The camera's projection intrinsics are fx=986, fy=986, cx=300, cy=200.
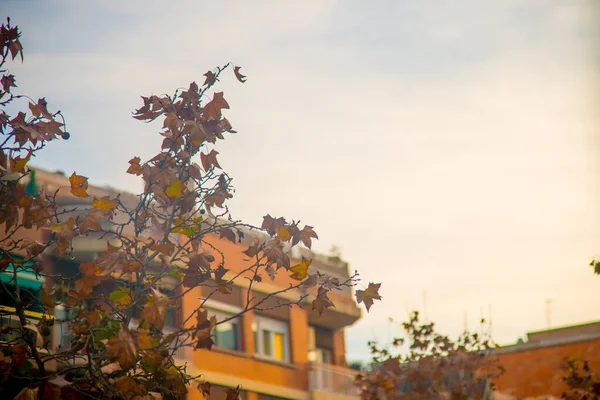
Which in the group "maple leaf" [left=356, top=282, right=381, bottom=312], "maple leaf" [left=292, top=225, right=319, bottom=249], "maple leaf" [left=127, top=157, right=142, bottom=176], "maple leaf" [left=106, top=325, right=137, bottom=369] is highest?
"maple leaf" [left=127, top=157, right=142, bottom=176]

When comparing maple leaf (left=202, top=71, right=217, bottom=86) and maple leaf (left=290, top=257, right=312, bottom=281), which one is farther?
maple leaf (left=202, top=71, right=217, bottom=86)

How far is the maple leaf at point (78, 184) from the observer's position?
8570mm

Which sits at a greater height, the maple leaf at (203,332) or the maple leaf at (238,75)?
the maple leaf at (238,75)

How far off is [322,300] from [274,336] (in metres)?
22.3

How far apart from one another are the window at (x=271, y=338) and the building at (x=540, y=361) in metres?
12.5

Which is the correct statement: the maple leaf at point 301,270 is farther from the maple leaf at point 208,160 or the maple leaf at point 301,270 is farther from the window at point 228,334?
the window at point 228,334

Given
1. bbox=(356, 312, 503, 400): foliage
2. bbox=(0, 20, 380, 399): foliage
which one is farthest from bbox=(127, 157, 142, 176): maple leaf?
bbox=(356, 312, 503, 400): foliage

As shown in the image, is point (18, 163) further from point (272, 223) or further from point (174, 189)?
point (272, 223)

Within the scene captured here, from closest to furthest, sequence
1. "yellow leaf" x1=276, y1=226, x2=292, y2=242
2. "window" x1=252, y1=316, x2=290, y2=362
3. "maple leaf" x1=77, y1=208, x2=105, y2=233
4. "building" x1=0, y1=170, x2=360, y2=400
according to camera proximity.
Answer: "yellow leaf" x1=276, y1=226, x2=292, y2=242 < "maple leaf" x1=77, y1=208, x2=105, y2=233 < "building" x1=0, y1=170, x2=360, y2=400 < "window" x1=252, y1=316, x2=290, y2=362

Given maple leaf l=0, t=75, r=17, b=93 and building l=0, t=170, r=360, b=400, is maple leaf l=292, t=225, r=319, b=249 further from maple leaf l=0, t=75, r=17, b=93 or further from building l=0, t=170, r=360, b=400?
building l=0, t=170, r=360, b=400

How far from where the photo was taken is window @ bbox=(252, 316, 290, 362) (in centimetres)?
2967

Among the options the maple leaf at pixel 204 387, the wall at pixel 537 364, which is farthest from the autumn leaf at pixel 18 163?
the wall at pixel 537 364

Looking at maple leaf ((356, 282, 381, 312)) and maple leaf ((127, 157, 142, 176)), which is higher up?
A: maple leaf ((127, 157, 142, 176))

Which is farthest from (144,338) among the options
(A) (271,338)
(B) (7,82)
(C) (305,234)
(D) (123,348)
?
(A) (271,338)
